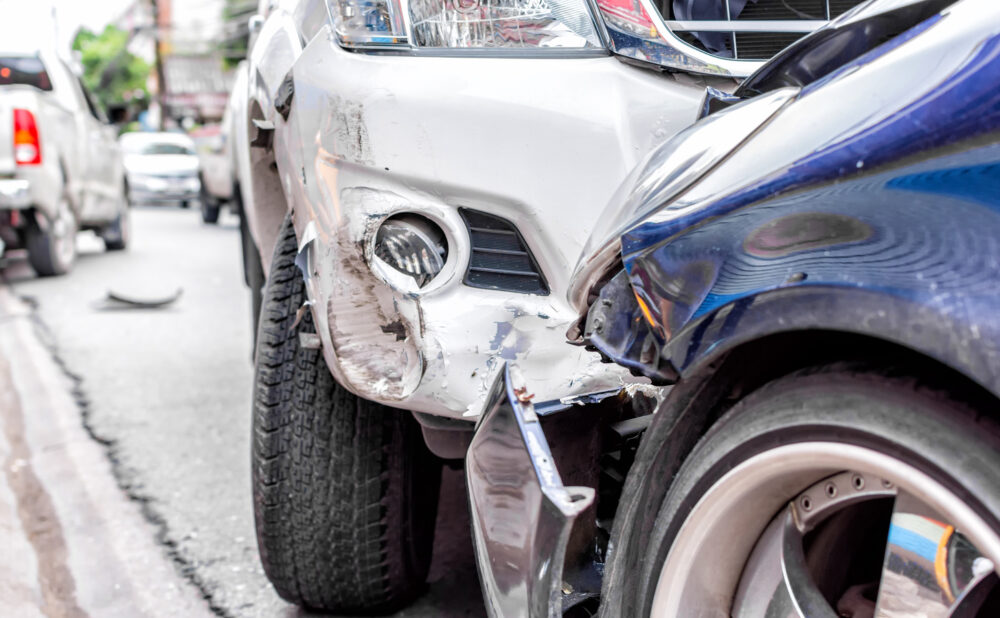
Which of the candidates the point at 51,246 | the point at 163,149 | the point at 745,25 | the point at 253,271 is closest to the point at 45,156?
the point at 51,246

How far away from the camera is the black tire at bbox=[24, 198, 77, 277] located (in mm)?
8258

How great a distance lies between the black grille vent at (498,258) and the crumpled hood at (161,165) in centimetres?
2025

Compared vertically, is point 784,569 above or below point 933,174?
below

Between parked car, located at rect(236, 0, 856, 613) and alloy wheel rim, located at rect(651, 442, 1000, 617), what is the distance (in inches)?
21.3

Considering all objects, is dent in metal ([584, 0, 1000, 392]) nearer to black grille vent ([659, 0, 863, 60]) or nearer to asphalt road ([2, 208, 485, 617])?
black grille vent ([659, 0, 863, 60])

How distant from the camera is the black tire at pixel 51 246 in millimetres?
8258

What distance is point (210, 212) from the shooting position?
1569 centimetres

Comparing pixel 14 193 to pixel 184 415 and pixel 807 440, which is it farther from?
pixel 807 440

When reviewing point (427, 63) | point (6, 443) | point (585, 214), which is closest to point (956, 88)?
point (585, 214)

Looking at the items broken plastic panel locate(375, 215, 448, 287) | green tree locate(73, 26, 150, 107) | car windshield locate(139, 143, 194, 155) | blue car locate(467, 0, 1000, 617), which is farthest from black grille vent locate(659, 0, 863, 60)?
green tree locate(73, 26, 150, 107)

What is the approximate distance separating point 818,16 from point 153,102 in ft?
225

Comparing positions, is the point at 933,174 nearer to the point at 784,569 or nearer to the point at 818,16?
the point at 784,569

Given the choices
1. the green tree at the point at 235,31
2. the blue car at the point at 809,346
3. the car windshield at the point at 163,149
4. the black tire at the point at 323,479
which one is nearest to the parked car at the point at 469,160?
the black tire at the point at 323,479

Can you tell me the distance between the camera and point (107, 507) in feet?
10.9
